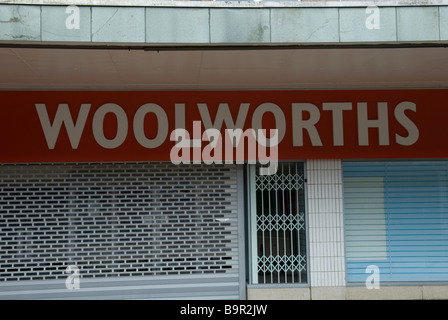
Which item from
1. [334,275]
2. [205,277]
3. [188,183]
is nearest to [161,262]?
[205,277]

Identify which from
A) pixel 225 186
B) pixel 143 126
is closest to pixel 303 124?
pixel 225 186

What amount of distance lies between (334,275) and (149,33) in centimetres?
422

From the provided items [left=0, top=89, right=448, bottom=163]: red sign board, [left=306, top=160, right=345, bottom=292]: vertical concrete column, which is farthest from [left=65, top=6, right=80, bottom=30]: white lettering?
[left=306, top=160, right=345, bottom=292]: vertical concrete column

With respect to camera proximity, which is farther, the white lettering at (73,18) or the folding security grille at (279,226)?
the folding security grille at (279,226)

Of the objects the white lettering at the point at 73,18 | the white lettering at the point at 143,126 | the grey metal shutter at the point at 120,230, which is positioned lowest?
the grey metal shutter at the point at 120,230

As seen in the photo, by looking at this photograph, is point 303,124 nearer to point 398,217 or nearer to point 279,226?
point 279,226

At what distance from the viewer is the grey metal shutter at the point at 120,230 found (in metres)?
6.95

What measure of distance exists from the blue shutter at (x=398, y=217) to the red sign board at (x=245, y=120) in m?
0.41

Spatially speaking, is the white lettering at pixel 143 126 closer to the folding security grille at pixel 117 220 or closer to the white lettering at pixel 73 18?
the folding security grille at pixel 117 220

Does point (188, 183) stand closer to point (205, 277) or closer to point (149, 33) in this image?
point (205, 277)

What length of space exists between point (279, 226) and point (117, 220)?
7.70 feet

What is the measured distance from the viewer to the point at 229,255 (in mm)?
7160

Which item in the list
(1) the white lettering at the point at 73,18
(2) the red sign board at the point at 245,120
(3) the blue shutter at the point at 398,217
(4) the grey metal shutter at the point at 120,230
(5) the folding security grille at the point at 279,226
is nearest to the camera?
(1) the white lettering at the point at 73,18

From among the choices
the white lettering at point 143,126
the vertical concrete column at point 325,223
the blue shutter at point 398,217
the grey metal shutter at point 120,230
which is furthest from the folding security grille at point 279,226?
the white lettering at point 143,126
